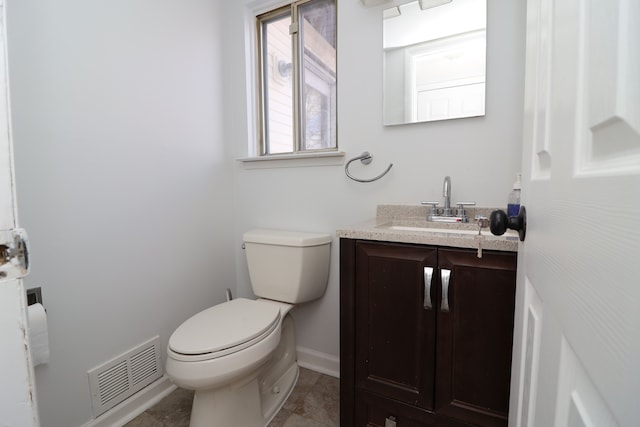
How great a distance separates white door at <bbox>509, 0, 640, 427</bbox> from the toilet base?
1073 mm

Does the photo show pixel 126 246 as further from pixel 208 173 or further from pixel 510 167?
pixel 510 167

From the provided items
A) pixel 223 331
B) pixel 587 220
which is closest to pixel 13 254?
pixel 587 220

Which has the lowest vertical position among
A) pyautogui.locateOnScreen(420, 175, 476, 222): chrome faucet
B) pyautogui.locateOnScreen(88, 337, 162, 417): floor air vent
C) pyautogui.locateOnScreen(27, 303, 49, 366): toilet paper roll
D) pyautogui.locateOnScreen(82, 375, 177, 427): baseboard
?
pyautogui.locateOnScreen(82, 375, 177, 427): baseboard

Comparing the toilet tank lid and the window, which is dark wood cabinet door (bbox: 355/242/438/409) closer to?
the toilet tank lid

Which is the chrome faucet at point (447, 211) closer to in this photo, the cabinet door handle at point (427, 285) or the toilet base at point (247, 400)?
the cabinet door handle at point (427, 285)

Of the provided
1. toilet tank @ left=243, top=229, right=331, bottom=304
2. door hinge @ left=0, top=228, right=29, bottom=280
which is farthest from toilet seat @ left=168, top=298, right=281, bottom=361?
door hinge @ left=0, top=228, right=29, bottom=280

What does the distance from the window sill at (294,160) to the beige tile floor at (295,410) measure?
1201 mm

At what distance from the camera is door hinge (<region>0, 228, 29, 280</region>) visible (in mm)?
414

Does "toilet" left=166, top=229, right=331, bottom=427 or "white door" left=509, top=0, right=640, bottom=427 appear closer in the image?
"white door" left=509, top=0, right=640, bottom=427

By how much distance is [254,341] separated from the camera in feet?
3.64

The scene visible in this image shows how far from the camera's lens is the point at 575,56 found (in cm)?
28

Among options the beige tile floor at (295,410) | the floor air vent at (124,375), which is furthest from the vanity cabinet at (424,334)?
the floor air vent at (124,375)

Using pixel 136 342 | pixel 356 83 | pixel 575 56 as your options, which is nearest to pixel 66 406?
pixel 136 342

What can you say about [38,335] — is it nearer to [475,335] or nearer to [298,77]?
[475,335]
